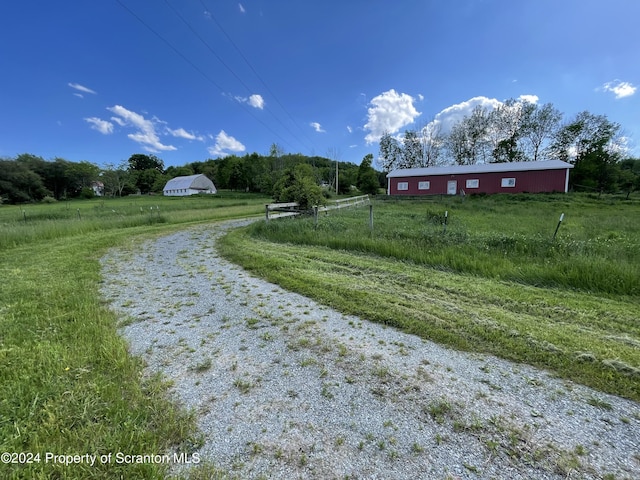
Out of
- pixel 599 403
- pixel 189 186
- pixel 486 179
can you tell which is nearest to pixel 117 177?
pixel 189 186

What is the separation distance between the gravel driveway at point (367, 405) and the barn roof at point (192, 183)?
74.4m

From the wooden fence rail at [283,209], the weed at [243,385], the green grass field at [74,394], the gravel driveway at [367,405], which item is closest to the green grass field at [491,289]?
the gravel driveway at [367,405]

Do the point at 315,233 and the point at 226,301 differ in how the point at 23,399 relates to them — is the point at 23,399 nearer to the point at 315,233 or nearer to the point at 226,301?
the point at 226,301

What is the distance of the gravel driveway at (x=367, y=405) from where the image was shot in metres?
1.71

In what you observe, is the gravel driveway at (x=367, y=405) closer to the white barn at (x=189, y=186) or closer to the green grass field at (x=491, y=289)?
A: the green grass field at (x=491, y=289)

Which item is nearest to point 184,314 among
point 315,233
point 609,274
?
point 315,233

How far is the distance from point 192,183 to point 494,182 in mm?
64663

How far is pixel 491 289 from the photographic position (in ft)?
14.9

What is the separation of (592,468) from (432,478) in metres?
0.94

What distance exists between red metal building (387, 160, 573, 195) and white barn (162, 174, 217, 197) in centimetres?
5416

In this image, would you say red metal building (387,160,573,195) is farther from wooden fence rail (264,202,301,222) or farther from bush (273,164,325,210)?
wooden fence rail (264,202,301,222)

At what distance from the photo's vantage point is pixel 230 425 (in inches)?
78.5

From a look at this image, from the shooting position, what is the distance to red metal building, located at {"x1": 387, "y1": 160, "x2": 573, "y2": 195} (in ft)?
85.2

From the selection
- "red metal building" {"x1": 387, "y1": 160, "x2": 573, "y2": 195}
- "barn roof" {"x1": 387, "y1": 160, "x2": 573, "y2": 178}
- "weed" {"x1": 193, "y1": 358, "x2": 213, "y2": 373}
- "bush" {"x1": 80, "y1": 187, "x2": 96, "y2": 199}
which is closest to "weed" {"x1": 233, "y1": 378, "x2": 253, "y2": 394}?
"weed" {"x1": 193, "y1": 358, "x2": 213, "y2": 373}
